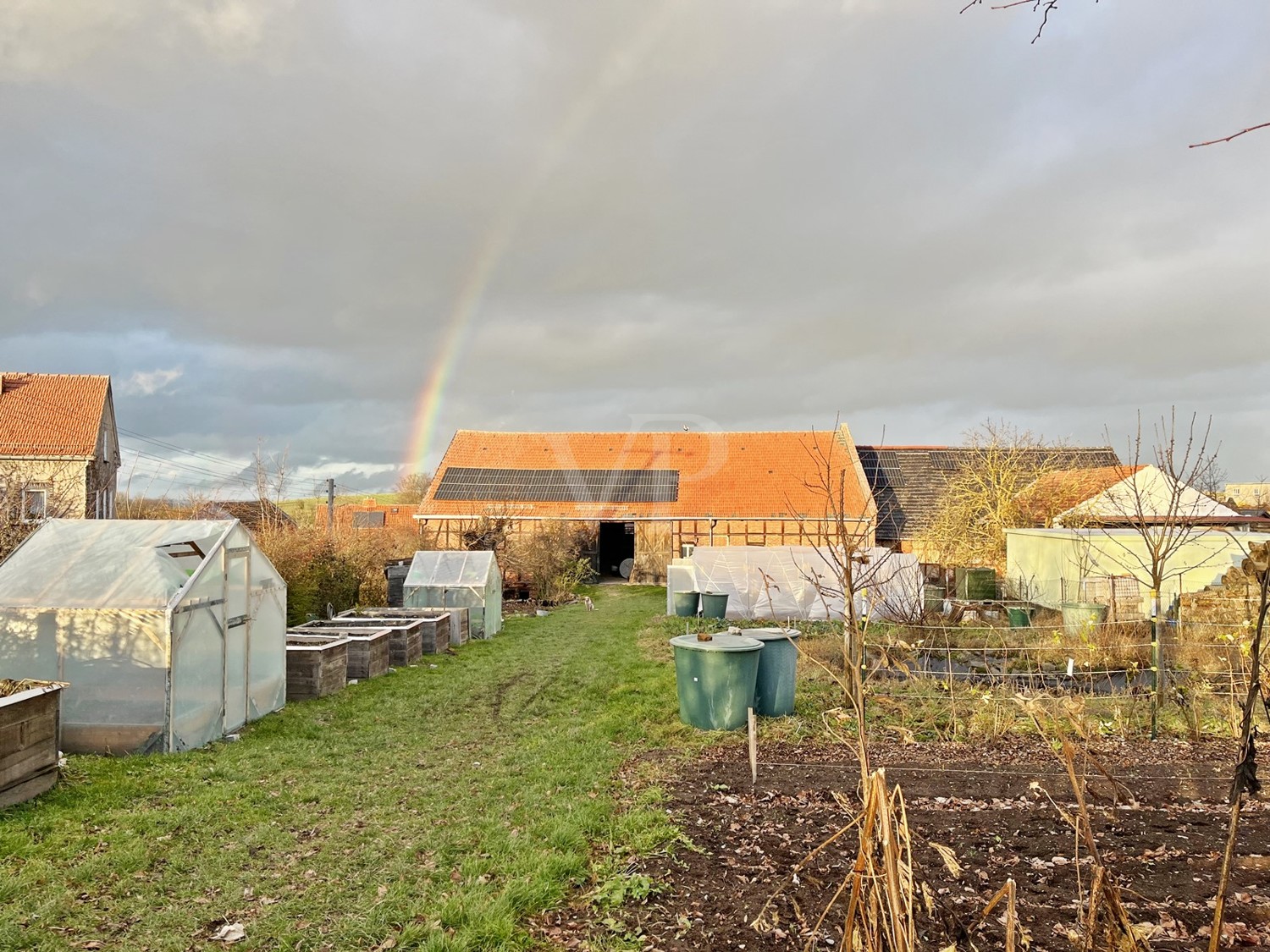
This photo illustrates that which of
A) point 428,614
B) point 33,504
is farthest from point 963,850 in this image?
point 33,504

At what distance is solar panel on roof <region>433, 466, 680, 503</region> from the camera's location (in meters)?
35.0

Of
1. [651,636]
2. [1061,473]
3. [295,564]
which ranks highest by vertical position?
[1061,473]

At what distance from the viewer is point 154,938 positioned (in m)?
4.57

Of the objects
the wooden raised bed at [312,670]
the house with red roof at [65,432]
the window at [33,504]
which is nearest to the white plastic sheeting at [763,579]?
the wooden raised bed at [312,670]

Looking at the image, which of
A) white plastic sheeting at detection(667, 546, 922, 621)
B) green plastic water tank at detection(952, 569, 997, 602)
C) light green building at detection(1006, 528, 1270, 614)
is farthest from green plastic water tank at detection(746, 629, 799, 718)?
green plastic water tank at detection(952, 569, 997, 602)

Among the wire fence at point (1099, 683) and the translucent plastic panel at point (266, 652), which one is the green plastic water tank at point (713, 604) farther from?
the translucent plastic panel at point (266, 652)

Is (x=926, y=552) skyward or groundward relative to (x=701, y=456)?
groundward

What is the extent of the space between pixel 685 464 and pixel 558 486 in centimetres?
599

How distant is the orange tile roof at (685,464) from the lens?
3406 cm

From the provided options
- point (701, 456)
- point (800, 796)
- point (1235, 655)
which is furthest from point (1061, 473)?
point (800, 796)

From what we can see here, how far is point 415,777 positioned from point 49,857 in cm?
302

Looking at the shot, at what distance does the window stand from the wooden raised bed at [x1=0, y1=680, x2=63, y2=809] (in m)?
7.05

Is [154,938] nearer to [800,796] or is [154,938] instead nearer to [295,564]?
[800,796]

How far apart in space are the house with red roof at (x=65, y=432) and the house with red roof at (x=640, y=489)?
12093 mm
